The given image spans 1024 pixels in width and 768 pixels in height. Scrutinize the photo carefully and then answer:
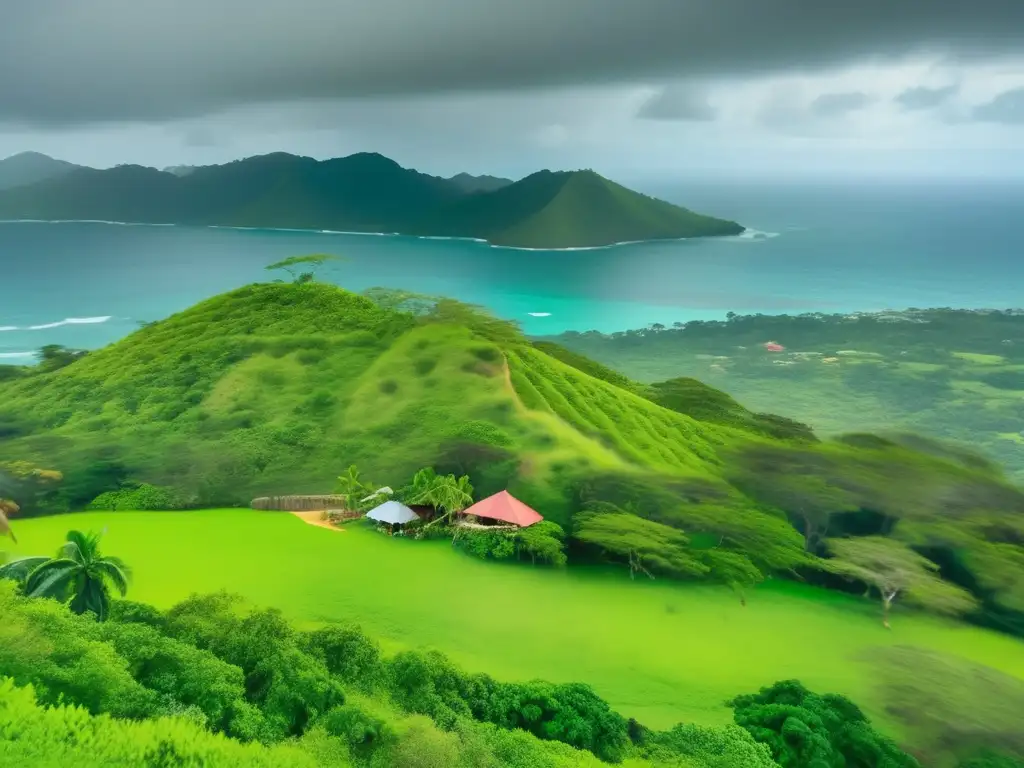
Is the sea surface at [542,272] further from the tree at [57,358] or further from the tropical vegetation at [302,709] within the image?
the tropical vegetation at [302,709]

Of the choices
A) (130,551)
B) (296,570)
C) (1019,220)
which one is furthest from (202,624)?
(1019,220)

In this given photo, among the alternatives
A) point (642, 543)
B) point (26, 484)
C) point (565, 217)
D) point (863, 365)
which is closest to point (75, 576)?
point (26, 484)

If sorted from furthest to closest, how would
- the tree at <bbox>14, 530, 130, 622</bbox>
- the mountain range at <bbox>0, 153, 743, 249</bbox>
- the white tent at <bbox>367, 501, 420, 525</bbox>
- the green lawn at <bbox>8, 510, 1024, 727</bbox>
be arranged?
1. the mountain range at <bbox>0, 153, 743, 249</bbox>
2. the white tent at <bbox>367, 501, 420, 525</bbox>
3. the green lawn at <bbox>8, 510, 1024, 727</bbox>
4. the tree at <bbox>14, 530, 130, 622</bbox>

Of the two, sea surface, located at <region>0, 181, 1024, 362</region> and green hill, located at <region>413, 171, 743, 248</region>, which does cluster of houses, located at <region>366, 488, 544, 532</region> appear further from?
green hill, located at <region>413, 171, 743, 248</region>

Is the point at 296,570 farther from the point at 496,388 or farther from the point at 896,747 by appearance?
the point at 896,747

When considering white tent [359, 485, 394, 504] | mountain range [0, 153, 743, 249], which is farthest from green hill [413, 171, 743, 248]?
white tent [359, 485, 394, 504]

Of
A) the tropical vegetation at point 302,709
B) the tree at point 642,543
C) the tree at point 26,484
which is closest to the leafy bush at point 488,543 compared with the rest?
the tree at point 642,543
